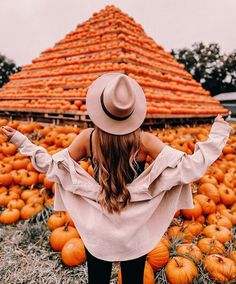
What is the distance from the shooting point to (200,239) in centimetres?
302

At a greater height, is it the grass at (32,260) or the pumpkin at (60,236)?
the pumpkin at (60,236)

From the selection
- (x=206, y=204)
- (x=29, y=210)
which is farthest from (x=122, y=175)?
(x=29, y=210)

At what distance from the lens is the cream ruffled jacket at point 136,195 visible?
5.02ft

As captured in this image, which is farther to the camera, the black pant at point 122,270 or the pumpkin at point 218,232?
the pumpkin at point 218,232

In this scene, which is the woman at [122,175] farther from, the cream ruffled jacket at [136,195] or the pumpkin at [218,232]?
the pumpkin at [218,232]

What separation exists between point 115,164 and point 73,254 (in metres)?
1.51

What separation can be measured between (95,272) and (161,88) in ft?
24.5

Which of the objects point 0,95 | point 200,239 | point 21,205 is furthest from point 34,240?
point 0,95

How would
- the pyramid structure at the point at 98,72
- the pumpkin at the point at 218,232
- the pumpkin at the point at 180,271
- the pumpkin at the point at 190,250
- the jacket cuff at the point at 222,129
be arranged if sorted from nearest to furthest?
the jacket cuff at the point at 222,129
the pumpkin at the point at 180,271
the pumpkin at the point at 190,250
the pumpkin at the point at 218,232
the pyramid structure at the point at 98,72

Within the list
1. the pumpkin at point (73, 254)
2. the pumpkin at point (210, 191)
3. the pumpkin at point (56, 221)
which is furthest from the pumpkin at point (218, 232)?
the pumpkin at point (56, 221)

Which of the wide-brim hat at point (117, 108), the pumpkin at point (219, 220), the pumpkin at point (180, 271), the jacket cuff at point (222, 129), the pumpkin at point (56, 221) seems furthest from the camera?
the pumpkin at point (219, 220)

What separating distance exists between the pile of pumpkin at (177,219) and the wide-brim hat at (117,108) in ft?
4.97

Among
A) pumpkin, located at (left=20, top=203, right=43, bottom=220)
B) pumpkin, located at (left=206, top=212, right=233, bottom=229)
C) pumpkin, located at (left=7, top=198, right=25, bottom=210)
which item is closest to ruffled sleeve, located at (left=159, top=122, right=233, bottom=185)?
pumpkin, located at (left=206, top=212, right=233, bottom=229)

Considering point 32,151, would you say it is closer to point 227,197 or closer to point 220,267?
point 220,267
